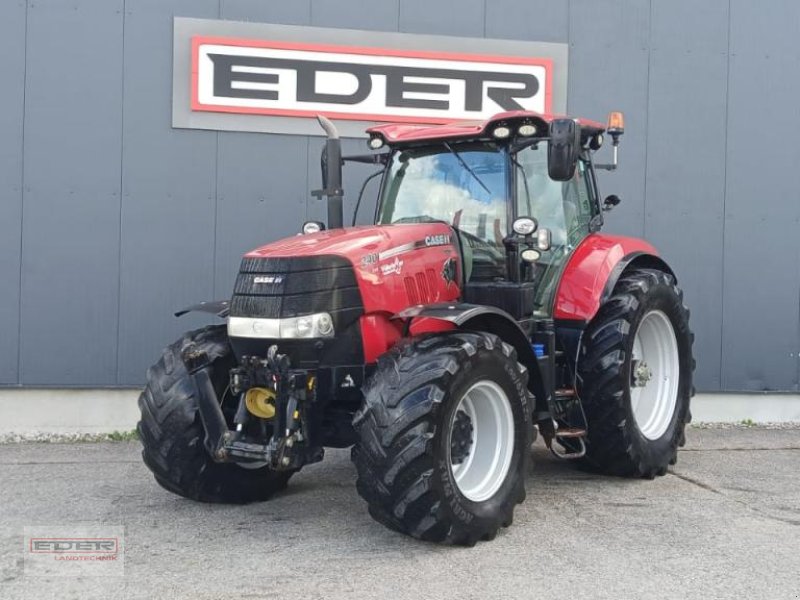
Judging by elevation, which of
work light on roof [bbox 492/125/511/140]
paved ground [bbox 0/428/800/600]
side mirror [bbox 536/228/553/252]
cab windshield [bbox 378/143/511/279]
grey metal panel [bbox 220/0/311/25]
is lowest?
paved ground [bbox 0/428/800/600]

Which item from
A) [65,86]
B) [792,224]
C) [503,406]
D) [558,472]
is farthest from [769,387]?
[65,86]

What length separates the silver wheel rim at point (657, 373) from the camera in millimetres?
6770

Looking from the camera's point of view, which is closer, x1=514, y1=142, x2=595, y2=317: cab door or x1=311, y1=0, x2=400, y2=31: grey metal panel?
x1=514, y1=142, x2=595, y2=317: cab door

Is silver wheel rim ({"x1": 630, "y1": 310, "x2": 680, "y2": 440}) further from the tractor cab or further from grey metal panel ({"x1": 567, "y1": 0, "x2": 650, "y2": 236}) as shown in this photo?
grey metal panel ({"x1": 567, "y1": 0, "x2": 650, "y2": 236})

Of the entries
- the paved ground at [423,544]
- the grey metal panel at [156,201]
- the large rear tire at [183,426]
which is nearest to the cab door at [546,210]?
the paved ground at [423,544]

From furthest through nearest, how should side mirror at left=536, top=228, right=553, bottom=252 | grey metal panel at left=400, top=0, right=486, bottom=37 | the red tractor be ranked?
grey metal panel at left=400, top=0, right=486, bottom=37 → side mirror at left=536, top=228, right=553, bottom=252 → the red tractor

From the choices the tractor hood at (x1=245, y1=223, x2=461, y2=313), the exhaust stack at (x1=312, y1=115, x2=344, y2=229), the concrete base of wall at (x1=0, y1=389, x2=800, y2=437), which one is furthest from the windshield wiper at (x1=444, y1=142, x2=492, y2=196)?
the concrete base of wall at (x1=0, y1=389, x2=800, y2=437)

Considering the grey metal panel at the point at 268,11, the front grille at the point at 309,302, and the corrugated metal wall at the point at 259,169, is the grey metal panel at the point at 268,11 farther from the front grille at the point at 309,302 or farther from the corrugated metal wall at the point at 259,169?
the front grille at the point at 309,302

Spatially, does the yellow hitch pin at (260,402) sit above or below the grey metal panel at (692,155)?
below

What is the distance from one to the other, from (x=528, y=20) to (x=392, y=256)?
180 inches

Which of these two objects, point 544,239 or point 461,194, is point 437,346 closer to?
point 544,239

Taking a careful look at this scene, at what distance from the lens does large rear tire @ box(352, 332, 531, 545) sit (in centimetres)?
445

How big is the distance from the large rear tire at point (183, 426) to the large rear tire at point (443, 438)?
116 cm

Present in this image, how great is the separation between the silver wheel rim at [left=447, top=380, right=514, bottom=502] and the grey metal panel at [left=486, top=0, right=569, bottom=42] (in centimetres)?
483
